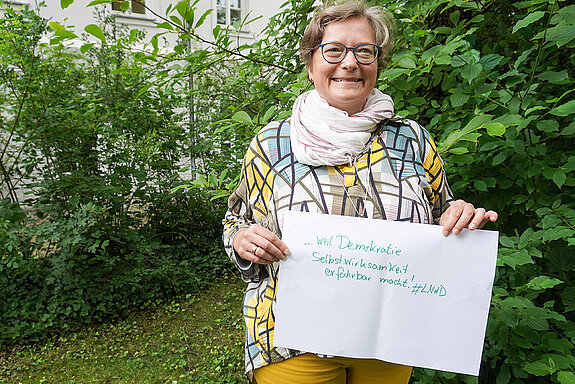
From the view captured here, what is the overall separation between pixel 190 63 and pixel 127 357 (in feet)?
7.52

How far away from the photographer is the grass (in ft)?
9.61

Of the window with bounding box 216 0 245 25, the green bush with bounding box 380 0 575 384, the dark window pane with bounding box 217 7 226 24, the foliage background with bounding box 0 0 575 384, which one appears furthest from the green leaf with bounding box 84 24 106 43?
the dark window pane with bounding box 217 7 226 24

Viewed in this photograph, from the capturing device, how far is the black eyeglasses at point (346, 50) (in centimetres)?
114

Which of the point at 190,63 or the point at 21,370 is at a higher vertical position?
the point at 190,63

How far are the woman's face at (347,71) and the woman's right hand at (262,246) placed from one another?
0.42m

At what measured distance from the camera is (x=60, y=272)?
331cm

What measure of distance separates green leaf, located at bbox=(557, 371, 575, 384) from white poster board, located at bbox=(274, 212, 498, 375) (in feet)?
1.89

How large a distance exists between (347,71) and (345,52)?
→ 56 mm

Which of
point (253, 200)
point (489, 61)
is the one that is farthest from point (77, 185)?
point (489, 61)

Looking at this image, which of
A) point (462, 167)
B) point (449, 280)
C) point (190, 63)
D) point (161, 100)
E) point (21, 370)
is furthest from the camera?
point (161, 100)

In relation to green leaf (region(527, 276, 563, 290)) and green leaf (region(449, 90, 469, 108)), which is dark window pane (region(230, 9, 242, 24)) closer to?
green leaf (region(449, 90, 469, 108))

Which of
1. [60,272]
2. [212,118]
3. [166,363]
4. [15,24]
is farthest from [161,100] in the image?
[166,363]

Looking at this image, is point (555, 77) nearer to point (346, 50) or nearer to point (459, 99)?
point (459, 99)

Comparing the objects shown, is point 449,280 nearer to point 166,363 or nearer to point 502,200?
point 502,200
